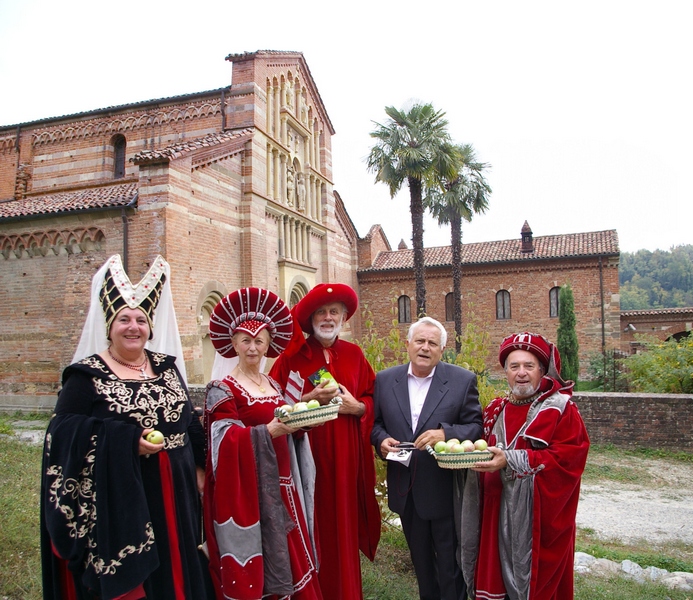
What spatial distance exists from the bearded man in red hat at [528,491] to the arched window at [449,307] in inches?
910

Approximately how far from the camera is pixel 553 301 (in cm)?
2450

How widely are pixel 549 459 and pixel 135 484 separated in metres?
2.26

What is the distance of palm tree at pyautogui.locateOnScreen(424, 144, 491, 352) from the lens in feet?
74.8

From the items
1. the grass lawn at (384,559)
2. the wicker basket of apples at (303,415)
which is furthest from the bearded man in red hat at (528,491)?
the grass lawn at (384,559)

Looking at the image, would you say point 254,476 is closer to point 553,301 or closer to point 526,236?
point 553,301

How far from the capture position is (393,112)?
19531 mm

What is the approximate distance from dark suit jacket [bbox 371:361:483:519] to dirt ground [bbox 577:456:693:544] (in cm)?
422

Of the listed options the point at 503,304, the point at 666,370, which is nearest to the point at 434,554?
the point at 666,370

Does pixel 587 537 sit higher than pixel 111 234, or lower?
lower

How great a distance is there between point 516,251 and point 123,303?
24558 mm

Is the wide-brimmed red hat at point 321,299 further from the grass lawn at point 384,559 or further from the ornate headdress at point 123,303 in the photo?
the grass lawn at point 384,559

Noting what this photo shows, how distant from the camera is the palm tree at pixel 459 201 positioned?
22.8 meters

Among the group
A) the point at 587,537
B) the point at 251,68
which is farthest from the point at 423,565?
the point at 251,68

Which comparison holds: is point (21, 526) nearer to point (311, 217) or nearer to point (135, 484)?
point (135, 484)
